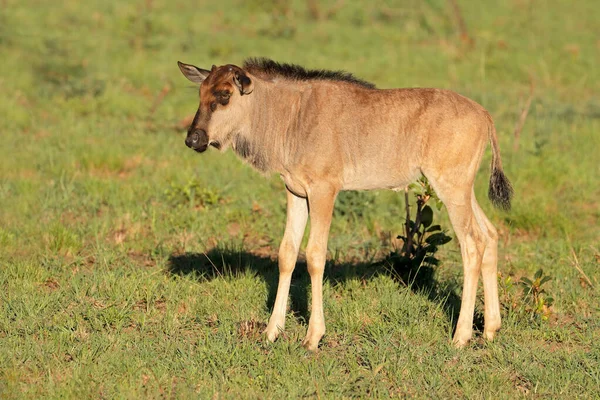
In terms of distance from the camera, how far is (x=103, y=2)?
19703 mm

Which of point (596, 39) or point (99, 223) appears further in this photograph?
point (596, 39)

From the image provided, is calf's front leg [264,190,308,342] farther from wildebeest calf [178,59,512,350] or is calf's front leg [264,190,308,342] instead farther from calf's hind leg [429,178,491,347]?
calf's hind leg [429,178,491,347]

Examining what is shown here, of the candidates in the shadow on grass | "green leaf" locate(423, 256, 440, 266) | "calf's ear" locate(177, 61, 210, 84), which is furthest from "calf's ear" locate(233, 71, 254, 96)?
"green leaf" locate(423, 256, 440, 266)

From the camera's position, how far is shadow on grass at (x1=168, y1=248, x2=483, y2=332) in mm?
7973

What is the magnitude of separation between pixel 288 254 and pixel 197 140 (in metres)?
1.30

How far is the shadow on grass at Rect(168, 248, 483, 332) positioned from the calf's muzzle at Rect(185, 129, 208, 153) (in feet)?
5.88

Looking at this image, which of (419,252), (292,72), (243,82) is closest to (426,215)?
(419,252)

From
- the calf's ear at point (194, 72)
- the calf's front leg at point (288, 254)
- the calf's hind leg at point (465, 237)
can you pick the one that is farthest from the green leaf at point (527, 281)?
the calf's ear at point (194, 72)

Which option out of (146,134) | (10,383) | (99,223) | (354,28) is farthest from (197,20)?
(10,383)

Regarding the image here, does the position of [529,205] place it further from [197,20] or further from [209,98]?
[197,20]

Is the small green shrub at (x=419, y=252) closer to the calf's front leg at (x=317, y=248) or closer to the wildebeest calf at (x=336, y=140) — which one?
the wildebeest calf at (x=336, y=140)

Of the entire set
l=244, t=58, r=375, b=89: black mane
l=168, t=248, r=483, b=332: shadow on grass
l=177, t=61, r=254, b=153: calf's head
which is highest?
l=244, t=58, r=375, b=89: black mane

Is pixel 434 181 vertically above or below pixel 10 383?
above

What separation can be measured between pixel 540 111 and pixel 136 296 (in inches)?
356
